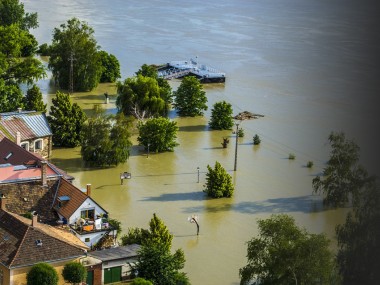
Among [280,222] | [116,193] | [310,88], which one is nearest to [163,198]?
[116,193]

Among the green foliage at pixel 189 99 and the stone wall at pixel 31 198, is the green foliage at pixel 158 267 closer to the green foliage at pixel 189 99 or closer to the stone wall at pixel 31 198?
the stone wall at pixel 31 198

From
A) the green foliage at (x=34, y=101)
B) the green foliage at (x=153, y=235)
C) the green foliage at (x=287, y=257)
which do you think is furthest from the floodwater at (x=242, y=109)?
the green foliage at (x=34, y=101)

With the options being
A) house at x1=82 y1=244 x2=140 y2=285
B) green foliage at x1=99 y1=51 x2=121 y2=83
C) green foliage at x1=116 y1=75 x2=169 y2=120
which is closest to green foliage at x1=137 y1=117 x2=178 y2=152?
green foliage at x1=116 y1=75 x2=169 y2=120

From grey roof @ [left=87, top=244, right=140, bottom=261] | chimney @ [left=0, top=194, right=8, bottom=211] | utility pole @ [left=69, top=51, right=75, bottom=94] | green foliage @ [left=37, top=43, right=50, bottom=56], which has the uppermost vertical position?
green foliage @ [left=37, top=43, right=50, bottom=56]

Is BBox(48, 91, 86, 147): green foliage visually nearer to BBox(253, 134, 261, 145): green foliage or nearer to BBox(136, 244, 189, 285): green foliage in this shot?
BBox(253, 134, 261, 145): green foliage

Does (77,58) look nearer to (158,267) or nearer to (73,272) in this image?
(158,267)

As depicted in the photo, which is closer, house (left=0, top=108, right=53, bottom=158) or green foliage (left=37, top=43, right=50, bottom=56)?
house (left=0, top=108, right=53, bottom=158)
